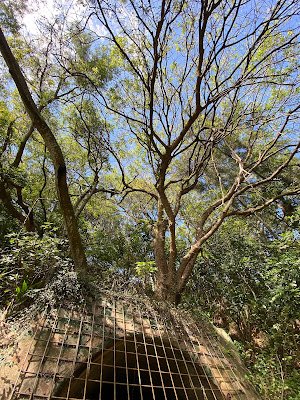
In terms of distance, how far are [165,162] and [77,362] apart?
10.9 feet

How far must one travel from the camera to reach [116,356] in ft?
Result: 11.0

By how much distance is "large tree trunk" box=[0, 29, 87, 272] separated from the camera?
363 centimetres

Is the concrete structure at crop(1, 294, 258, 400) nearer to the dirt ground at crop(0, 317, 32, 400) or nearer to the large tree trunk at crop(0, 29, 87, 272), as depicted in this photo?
the dirt ground at crop(0, 317, 32, 400)

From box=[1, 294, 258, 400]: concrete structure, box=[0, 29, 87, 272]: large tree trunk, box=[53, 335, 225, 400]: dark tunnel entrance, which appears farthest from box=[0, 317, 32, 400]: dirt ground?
box=[0, 29, 87, 272]: large tree trunk

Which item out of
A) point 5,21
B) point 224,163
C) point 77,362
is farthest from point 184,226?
point 5,21

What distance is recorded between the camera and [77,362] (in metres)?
2.70

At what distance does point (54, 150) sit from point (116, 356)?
3052mm

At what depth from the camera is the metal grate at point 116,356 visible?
98.0 inches

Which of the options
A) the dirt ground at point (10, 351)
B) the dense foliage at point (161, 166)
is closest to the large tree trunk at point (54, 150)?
the dense foliage at point (161, 166)

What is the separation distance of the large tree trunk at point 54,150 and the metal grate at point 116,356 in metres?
0.94

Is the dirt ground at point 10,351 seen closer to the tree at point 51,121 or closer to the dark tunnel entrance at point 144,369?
the dark tunnel entrance at point 144,369

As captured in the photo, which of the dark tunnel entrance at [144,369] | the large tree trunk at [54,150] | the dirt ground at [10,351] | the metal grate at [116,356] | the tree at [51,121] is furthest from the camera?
the tree at [51,121]

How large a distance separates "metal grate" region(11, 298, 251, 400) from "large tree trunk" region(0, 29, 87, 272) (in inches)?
37.1

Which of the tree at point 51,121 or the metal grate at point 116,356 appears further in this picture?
the tree at point 51,121
